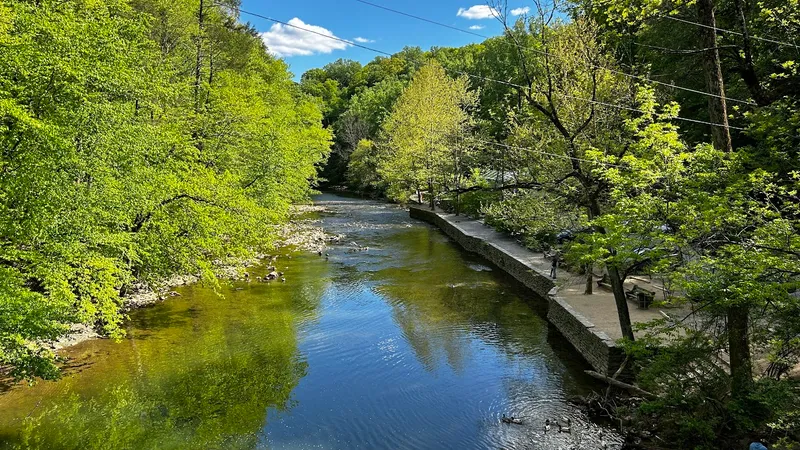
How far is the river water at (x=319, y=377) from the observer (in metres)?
9.09

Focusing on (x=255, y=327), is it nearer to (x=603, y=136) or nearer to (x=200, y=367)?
(x=200, y=367)

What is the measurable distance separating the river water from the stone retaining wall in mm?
377

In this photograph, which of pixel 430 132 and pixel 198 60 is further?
pixel 430 132

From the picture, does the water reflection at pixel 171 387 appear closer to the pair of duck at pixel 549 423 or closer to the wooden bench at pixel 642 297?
the pair of duck at pixel 549 423

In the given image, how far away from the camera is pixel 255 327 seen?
14.6 metres

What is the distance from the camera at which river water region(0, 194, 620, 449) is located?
909 centimetres

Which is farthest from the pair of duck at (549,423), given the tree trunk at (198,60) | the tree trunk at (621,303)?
the tree trunk at (198,60)

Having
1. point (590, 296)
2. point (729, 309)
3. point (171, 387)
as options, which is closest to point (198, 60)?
point (171, 387)

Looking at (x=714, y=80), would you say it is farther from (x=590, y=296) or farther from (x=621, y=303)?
(x=590, y=296)

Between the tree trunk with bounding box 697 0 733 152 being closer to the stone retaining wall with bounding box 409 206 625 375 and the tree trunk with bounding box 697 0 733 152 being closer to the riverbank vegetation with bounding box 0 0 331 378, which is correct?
the stone retaining wall with bounding box 409 206 625 375

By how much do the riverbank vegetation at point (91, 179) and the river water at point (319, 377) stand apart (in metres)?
1.22

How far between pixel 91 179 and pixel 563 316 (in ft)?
37.9

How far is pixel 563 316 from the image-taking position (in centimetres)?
1391

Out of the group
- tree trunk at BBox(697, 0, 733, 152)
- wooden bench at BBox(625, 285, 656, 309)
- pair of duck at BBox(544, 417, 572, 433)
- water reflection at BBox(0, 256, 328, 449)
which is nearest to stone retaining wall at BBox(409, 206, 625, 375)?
wooden bench at BBox(625, 285, 656, 309)
